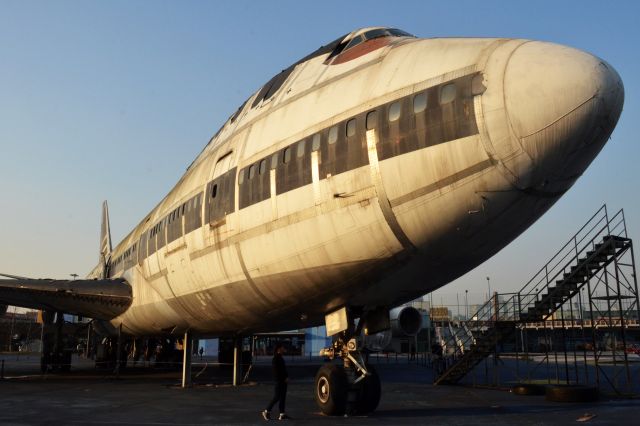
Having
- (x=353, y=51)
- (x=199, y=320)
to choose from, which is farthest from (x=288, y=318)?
(x=353, y=51)

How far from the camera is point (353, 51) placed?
11312 mm

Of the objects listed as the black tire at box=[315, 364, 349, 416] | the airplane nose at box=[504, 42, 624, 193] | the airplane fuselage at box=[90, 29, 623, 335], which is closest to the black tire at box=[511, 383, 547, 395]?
the airplane fuselage at box=[90, 29, 623, 335]

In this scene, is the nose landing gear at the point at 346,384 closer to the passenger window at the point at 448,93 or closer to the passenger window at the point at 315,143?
the passenger window at the point at 315,143

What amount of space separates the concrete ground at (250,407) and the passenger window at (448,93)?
5.92 m

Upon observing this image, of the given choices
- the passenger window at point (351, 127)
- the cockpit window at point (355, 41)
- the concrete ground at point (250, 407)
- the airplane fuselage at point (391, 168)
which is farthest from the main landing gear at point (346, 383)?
the cockpit window at point (355, 41)

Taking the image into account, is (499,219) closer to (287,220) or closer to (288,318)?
(287,220)

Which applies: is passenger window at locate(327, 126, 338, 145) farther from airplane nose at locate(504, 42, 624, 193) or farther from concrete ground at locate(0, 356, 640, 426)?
concrete ground at locate(0, 356, 640, 426)

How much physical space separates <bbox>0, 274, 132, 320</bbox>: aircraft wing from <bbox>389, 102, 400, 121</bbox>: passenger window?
53.1 feet

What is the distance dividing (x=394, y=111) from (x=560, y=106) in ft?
8.41

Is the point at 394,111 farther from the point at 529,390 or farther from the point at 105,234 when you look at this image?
the point at 105,234

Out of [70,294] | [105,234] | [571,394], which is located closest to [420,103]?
[571,394]

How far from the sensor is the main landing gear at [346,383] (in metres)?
10.5

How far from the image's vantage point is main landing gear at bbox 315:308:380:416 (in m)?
10.5

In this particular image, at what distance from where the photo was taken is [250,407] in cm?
1320
